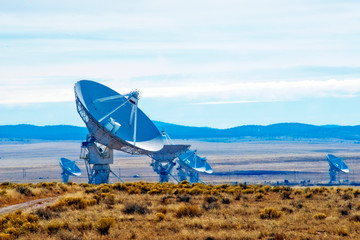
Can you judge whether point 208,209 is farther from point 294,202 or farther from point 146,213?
point 294,202

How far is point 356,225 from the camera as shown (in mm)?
19500

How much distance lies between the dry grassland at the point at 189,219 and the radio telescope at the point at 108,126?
18.3 metres

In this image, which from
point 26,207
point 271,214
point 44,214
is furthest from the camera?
point 26,207

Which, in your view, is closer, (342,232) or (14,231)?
(342,232)

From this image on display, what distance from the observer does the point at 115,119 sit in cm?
5012

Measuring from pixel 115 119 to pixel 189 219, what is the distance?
30284 millimetres

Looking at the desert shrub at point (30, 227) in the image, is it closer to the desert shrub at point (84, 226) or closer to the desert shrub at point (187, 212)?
the desert shrub at point (84, 226)

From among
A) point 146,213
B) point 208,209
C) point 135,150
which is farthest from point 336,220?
point 135,150

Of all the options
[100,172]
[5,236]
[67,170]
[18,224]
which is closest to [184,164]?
[67,170]

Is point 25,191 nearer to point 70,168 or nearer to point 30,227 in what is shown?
point 30,227

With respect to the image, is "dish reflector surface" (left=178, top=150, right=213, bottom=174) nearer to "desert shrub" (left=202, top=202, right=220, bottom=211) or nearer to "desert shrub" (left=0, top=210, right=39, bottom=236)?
"desert shrub" (left=202, top=202, right=220, bottom=211)

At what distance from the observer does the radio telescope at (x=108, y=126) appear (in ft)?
152

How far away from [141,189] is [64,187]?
5481mm

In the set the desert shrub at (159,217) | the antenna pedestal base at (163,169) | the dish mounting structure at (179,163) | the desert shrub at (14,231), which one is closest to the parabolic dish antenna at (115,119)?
the dish mounting structure at (179,163)
